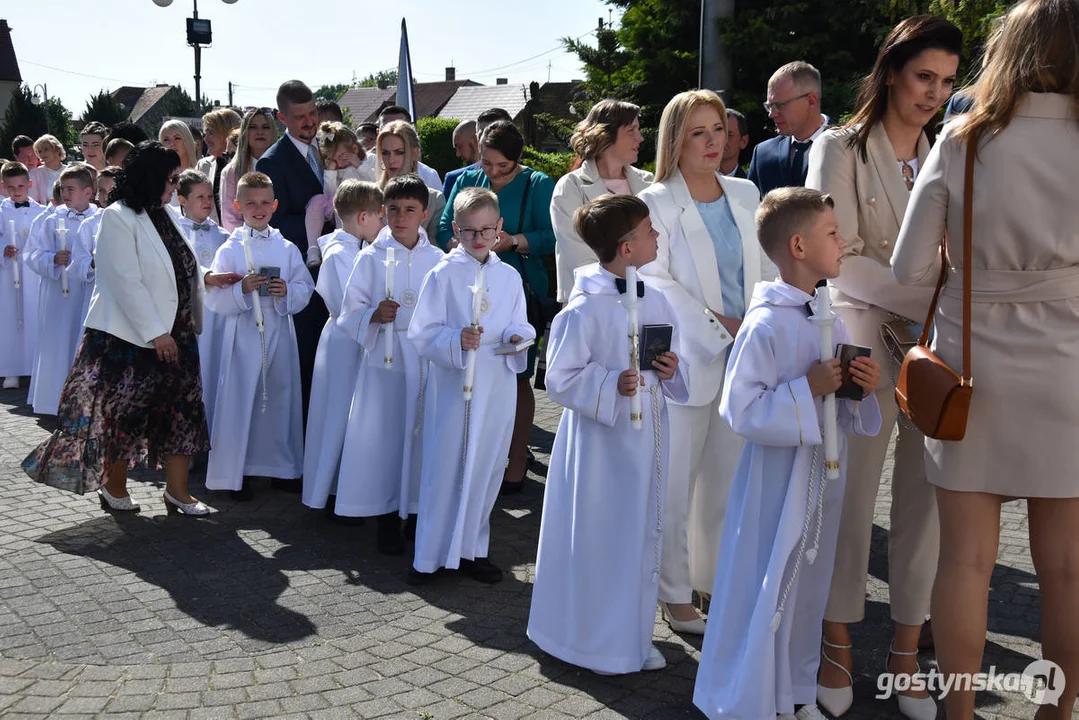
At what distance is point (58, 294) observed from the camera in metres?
10.5

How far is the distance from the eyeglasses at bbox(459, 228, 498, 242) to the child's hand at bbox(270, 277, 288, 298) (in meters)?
1.96

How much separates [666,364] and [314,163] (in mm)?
4562

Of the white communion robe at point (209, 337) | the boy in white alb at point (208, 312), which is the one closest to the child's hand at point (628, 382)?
the boy in white alb at point (208, 312)

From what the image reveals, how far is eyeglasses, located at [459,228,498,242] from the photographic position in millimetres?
5621

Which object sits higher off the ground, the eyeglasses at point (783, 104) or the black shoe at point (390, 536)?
the eyeglasses at point (783, 104)

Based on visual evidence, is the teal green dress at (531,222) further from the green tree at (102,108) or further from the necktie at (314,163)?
the green tree at (102,108)

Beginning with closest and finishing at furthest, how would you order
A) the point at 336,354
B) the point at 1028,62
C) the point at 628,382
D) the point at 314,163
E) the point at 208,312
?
the point at 1028,62 → the point at 628,382 → the point at 336,354 → the point at 208,312 → the point at 314,163

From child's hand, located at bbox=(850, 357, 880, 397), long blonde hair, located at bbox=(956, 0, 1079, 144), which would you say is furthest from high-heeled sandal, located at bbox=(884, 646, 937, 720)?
long blonde hair, located at bbox=(956, 0, 1079, 144)

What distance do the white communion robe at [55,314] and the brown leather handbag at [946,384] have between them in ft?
28.0

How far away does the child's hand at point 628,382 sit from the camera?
4.37m

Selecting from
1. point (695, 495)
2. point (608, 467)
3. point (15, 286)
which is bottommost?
point (695, 495)

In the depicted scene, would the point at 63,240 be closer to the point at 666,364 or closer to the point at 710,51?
the point at 710,51

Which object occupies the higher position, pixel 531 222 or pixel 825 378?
pixel 531 222

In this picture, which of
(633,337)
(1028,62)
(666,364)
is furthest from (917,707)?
(1028,62)
